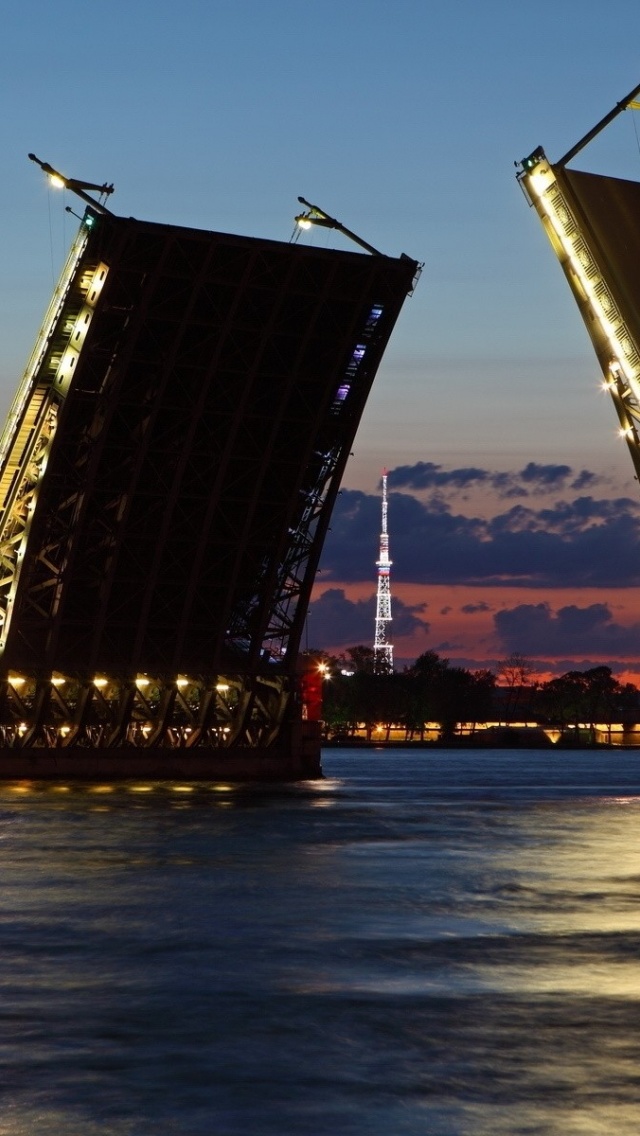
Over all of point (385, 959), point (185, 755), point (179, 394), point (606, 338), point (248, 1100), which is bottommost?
point (248, 1100)

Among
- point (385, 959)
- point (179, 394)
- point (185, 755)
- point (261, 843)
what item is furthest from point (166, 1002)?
point (185, 755)

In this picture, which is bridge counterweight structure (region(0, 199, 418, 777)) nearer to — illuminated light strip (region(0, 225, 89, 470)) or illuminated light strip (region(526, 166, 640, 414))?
illuminated light strip (region(0, 225, 89, 470))

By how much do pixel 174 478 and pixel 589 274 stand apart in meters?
23.0

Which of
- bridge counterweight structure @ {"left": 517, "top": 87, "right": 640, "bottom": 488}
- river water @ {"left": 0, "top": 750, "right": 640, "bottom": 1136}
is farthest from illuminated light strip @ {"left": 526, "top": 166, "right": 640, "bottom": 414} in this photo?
river water @ {"left": 0, "top": 750, "right": 640, "bottom": 1136}

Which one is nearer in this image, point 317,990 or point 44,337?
point 317,990

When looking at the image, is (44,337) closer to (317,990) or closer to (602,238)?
(602,238)

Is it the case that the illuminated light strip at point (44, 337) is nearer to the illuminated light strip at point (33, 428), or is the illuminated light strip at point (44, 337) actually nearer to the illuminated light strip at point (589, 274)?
the illuminated light strip at point (33, 428)

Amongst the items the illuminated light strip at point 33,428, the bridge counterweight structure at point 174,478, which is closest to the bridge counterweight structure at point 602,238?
the bridge counterweight structure at point 174,478

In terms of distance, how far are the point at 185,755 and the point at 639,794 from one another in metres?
16.7

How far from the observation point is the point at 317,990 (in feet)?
44.8

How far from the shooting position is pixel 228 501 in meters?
54.4

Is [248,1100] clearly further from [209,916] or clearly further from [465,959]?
[209,916]

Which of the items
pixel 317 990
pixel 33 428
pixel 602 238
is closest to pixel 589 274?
pixel 602 238

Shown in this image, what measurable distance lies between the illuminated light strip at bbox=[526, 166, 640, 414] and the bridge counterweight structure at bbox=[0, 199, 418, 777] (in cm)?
1739
